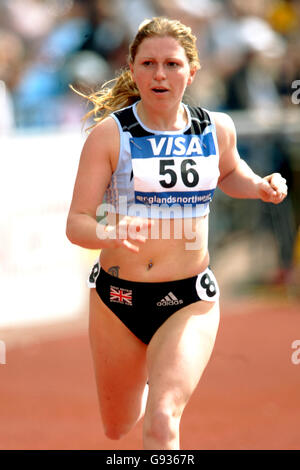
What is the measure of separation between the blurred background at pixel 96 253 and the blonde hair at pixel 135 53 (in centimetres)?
262

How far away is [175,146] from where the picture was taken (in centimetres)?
357

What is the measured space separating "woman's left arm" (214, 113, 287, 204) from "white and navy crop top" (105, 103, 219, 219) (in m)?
0.13

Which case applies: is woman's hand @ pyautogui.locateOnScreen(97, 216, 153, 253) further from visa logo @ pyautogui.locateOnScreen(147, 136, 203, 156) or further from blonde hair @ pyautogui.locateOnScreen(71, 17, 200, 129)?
blonde hair @ pyautogui.locateOnScreen(71, 17, 200, 129)

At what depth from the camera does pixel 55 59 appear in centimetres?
937

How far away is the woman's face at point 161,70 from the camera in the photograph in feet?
11.4

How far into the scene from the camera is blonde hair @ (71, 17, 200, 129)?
11.6 ft

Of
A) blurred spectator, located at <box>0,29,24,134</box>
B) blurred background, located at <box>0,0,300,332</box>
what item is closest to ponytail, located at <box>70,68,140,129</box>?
blurred background, located at <box>0,0,300,332</box>

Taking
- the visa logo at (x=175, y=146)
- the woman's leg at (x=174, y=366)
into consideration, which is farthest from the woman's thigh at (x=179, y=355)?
the visa logo at (x=175, y=146)

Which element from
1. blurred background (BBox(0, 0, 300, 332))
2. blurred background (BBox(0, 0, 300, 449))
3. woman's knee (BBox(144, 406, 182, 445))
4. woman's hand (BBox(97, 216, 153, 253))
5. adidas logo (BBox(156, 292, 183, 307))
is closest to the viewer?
woman's hand (BBox(97, 216, 153, 253))

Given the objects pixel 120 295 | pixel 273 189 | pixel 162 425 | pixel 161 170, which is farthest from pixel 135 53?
pixel 162 425

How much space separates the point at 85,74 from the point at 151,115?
5.82 m

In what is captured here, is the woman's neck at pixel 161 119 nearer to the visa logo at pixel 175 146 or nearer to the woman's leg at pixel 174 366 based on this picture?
the visa logo at pixel 175 146

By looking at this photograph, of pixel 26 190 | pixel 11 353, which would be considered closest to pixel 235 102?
pixel 26 190

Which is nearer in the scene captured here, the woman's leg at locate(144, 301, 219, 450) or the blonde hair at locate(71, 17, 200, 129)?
the woman's leg at locate(144, 301, 219, 450)
